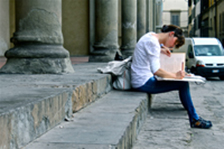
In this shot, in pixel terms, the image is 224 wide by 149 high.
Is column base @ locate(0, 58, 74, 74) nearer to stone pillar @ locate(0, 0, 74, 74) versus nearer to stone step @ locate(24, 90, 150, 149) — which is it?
stone pillar @ locate(0, 0, 74, 74)

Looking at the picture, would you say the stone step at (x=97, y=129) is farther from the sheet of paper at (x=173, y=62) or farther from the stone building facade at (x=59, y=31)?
the stone building facade at (x=59, y=31)

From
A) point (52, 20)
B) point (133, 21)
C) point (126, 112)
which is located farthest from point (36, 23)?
point (133, 21)

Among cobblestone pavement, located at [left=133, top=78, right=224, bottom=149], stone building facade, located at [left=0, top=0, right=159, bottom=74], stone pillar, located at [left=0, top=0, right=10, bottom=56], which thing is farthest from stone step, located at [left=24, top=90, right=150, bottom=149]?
stone pillar, located at [left=0, top=0, right=10, bottom=56]

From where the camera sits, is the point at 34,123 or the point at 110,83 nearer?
the point at 34,123

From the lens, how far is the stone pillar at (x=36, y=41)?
4625mm

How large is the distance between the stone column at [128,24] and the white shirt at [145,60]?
26.4 ft

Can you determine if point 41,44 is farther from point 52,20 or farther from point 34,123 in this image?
point 34,123

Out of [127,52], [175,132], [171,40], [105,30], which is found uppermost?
[105,30]

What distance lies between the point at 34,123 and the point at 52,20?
8.50 feet

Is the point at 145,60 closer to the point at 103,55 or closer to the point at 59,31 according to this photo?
the point at 59,31

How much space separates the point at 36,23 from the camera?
4.70m

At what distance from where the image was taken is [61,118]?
9.60 feet

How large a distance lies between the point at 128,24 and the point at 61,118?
10545mm

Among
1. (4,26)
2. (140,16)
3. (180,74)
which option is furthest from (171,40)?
(140,16)
